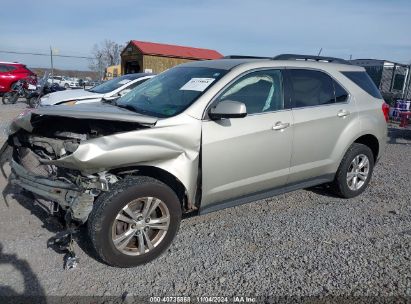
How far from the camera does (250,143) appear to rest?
12.6 feet

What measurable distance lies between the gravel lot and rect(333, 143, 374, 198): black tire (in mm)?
191

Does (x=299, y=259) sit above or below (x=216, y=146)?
→ below

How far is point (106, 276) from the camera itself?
3.20 metres

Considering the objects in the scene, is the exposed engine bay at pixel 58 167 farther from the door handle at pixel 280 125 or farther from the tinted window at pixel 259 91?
the door handle at pixel 280 125

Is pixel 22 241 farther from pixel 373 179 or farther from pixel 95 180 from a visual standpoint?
pixel 373 179

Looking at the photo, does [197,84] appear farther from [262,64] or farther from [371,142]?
[371,142]

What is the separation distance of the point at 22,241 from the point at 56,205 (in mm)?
762

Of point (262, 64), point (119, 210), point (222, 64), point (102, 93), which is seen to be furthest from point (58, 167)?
point (102, 93)

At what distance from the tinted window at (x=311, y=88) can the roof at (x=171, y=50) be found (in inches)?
1057

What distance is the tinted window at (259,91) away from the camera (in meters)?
3.89

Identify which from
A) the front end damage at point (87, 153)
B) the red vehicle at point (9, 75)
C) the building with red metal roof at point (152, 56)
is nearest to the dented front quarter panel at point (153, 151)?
the front end damage at point (87, 153)

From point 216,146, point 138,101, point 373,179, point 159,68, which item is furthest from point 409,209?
point 159,68

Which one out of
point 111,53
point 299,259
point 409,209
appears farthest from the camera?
point 111,53

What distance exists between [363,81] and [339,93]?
2.06 ft
